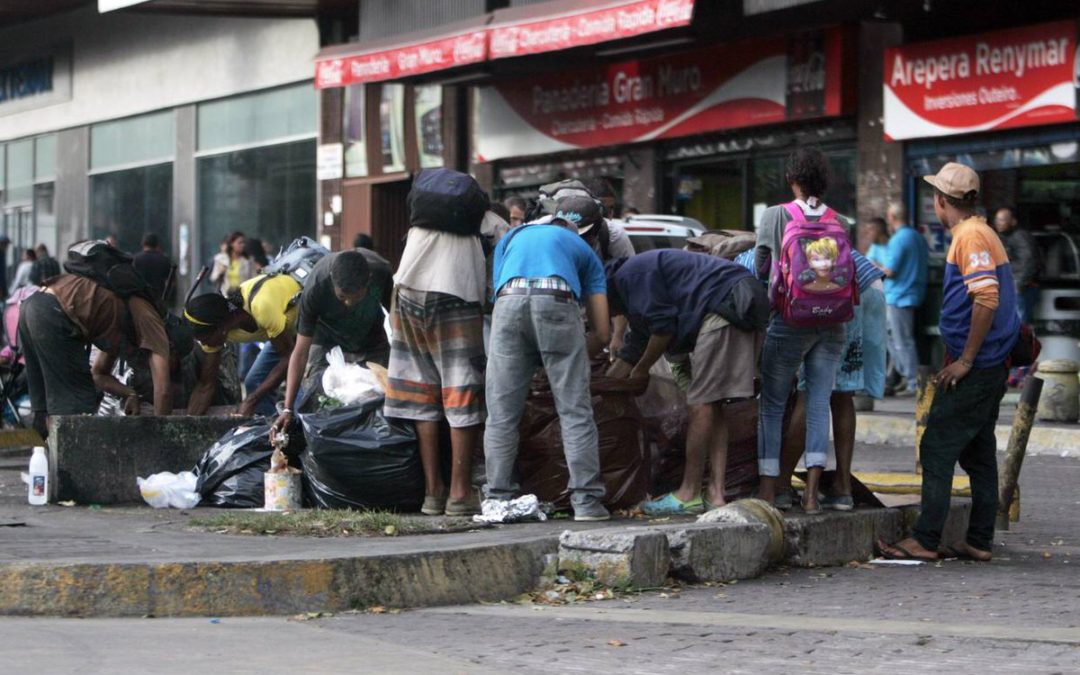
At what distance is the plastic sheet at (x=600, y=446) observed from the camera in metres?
8.30

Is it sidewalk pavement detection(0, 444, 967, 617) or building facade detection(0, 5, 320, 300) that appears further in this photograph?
building facade detection(0, 5, 320, 300)

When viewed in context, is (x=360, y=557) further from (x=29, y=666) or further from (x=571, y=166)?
(x=571, y=166)

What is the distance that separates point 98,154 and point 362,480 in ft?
78.3

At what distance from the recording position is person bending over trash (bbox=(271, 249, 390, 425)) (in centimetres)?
862

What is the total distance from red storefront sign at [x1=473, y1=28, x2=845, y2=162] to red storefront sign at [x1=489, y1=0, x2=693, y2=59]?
1630mm

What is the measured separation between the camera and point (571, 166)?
70.8 feet

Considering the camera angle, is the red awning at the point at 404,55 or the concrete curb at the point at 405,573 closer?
the concrete curb at the point at 405,573

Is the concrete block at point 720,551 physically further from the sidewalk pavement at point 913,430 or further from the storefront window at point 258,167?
the storefront window at point 258,167

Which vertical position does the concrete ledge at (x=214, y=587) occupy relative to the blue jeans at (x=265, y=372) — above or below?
below

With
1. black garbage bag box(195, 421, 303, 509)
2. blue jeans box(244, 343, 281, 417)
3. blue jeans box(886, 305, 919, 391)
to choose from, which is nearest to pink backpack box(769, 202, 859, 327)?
black garbage bag box(195, 421, 303, 509)

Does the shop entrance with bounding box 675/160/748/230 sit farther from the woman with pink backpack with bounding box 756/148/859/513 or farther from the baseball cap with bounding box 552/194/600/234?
the woman with pink backpack with bounding box 756/148/859/513

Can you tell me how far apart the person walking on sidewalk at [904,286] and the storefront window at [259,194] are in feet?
35.9

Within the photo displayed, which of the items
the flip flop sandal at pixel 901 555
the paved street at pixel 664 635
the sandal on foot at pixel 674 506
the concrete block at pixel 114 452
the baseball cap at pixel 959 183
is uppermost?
the baseball cap at pixel 959 183

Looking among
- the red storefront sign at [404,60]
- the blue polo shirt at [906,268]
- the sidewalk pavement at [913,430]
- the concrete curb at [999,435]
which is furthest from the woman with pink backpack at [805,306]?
the red storefront sign at [404,60]
